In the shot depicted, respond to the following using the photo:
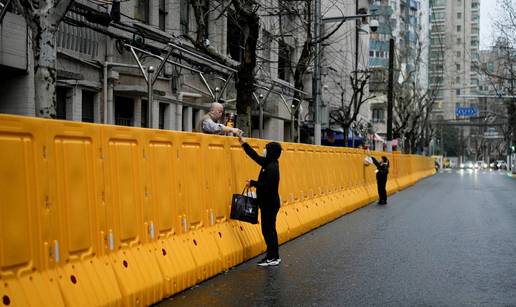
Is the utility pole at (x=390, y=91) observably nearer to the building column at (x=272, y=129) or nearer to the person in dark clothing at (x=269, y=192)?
the building column at (x=272, y=129)

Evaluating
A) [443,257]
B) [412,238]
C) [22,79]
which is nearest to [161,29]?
[22,79]

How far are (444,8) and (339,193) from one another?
137297 mm

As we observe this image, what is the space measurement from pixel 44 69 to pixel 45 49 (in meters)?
0.28

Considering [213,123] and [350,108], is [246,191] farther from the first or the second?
[350,108]

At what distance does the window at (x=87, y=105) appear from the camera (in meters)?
17.4

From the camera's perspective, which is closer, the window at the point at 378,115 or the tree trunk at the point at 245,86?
the tree trunk at the point at 245,86

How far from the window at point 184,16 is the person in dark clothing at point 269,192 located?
1506cm

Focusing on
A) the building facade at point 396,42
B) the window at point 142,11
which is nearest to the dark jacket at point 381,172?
the window at point 142,11

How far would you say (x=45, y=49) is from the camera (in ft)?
29.4

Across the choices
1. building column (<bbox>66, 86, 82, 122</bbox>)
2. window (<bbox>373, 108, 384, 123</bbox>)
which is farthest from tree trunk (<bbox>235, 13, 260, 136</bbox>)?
window (<bbox>373, 108, 384, 123</bbox>)

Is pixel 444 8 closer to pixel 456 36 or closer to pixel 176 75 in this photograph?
pixel 456 36

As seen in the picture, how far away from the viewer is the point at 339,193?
17328 mm

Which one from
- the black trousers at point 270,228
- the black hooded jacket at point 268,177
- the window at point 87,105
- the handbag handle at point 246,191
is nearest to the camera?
the black hooded jacket at point 268,177

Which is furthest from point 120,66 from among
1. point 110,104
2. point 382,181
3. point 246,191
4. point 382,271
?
point 382,271
